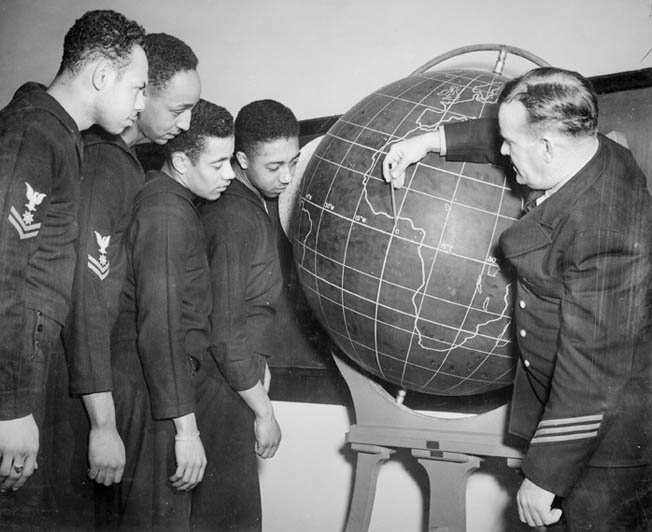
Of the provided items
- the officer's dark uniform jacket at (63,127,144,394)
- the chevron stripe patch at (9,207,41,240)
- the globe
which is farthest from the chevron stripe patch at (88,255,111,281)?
the globe

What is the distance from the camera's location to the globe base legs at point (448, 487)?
189cm

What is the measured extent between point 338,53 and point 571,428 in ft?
6.70

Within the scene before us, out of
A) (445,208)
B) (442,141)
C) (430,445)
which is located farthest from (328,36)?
(430,445)

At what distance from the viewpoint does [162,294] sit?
1.69 m

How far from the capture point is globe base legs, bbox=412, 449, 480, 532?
189 centimetres

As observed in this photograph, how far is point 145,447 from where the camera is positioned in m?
1.72

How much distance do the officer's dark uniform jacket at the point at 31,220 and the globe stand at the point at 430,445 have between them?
3.27ft

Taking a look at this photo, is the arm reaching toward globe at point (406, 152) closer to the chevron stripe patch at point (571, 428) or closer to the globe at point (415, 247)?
the globe at point (415, 247)

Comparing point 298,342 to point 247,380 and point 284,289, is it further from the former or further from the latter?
point 247,380

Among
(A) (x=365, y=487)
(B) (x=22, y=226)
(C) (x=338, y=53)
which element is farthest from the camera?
(C) (x=338, y=53)

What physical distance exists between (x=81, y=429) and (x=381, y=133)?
1131 millimetres

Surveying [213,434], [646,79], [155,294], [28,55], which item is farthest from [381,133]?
[28,55]

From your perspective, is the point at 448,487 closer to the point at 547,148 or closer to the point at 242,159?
the point at 547,148

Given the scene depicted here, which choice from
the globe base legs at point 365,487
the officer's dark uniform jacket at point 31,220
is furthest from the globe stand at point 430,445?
the officer's dark uniform jacket at point 31,220
